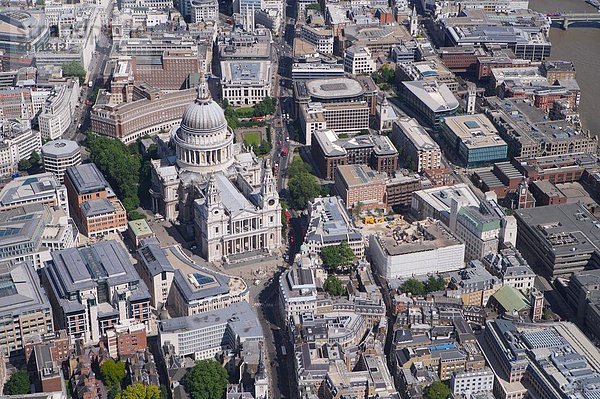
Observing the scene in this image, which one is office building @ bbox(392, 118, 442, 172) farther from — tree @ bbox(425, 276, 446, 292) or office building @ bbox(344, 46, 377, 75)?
tree @ bbox(425, 276, 446, 292)

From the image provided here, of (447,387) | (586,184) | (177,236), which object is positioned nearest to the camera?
(447,387)

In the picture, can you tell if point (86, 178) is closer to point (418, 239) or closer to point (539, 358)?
point (418, 239)

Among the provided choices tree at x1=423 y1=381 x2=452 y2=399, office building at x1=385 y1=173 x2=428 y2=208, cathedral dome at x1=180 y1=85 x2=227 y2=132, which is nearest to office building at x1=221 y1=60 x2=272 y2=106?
cathedral dome at x1=180 y1=85 x2=227 y2=132

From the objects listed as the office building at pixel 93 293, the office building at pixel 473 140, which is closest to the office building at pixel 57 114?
the office building at pixel 93 293

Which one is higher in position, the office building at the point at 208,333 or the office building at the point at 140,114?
the office building at the point at 140,114

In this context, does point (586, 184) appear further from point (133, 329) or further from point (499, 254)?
point (133, 329)

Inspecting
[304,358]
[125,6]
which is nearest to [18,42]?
[125,6]

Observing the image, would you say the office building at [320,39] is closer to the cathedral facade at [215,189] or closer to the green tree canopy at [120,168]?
the cathedral facade at [215,189]
